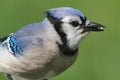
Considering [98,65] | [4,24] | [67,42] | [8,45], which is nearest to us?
[67,42]

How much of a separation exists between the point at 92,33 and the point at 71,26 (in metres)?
2.11

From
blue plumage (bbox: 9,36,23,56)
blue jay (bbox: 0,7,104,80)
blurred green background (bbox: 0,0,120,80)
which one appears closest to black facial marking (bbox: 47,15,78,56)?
blue jay (bbox: 0,7,104,80)

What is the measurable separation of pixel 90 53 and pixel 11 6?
1.04m

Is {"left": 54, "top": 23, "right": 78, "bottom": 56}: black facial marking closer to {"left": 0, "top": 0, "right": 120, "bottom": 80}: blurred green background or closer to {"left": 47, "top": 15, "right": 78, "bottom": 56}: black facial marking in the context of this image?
{"left": 47, "top": 15, "right": 78, "bottom": 56}: black facial marking

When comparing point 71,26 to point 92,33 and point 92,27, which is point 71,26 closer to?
point 92,27

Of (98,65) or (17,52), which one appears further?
(98,65)

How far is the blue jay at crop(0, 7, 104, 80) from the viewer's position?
3193 mm

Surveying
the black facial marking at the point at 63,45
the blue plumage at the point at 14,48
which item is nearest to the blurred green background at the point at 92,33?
the blue plumage at the point at 14,48

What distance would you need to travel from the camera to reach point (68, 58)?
3.29m

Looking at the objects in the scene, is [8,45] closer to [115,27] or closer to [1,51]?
[1,51]

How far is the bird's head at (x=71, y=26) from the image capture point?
3166mm

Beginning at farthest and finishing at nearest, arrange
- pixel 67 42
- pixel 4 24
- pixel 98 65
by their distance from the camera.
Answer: pixel 4 24
pixel 98 65
pixel 67 42

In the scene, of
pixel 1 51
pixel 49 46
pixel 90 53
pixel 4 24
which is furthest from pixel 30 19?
pixel 49 46

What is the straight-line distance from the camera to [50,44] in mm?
3234
